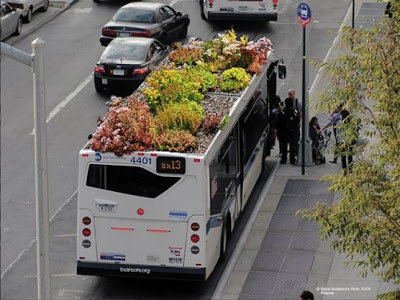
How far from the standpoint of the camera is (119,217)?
21078 millimetres

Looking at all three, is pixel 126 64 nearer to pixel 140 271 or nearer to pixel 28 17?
pixel 28 17

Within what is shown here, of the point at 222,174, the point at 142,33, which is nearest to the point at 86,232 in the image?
the point at 222,174

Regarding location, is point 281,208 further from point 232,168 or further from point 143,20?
point 143,20

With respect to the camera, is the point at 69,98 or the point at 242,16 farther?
the point at 242,16

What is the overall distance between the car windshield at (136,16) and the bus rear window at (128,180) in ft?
57.1

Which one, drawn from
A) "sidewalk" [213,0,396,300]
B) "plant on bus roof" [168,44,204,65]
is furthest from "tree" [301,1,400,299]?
"plant on bus roof" [168,44,204,65]

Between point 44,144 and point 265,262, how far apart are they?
10225mm

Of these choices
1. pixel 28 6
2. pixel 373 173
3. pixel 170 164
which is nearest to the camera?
pixel 373 173

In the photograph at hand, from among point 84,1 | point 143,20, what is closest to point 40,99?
point 143,20

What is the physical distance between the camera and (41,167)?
45.5 ft

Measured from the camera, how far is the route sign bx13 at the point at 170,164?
20609 millimetres

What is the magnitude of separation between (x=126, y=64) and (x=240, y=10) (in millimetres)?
8153

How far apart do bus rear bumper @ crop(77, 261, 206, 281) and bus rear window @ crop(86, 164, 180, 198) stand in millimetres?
1459

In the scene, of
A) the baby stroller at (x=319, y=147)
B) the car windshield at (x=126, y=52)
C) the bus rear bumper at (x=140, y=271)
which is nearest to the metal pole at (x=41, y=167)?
the bus rear bumper at (x=140, y=271)
